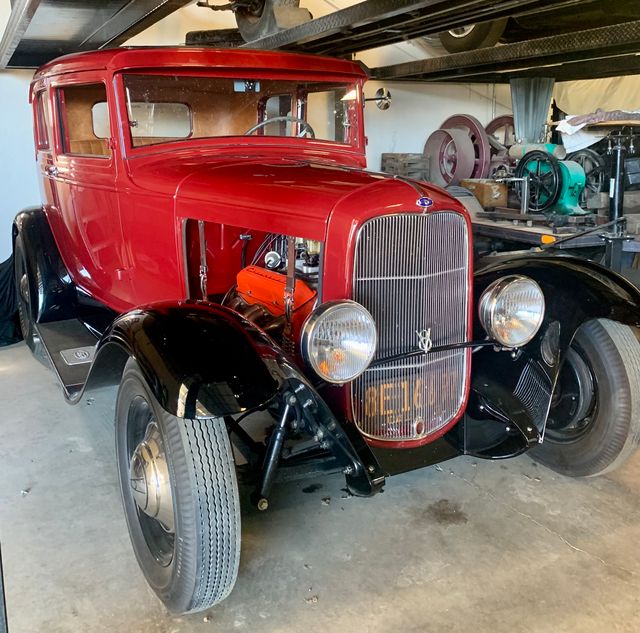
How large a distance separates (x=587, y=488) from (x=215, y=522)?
1.76 metres

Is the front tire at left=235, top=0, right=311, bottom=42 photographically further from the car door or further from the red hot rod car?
the red hot rod car

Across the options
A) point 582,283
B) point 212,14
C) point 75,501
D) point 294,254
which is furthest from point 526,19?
point 75,501

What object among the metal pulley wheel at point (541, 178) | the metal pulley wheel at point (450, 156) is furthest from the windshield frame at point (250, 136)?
the metal pulley wheel at point (450, 156)

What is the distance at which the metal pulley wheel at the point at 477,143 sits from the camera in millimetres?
7324

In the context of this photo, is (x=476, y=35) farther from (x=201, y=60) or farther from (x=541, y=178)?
(x=201, y=60)

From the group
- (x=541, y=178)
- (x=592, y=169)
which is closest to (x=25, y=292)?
(x=541, y=178)

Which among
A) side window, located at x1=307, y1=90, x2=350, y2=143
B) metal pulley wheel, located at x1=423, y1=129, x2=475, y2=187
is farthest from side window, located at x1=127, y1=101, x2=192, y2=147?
metal pulley wheel, located at x1=423, y1=129, x2=475, y2=187

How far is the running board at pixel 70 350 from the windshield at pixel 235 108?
1126 mm

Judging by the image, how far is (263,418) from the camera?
11.4ft

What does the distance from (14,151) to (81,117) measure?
2.55 m

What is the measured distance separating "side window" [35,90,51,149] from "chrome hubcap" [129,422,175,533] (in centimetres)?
Answer: 236

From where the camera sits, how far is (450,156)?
7.32 meters

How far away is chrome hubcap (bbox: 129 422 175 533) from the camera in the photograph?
6.60 feet

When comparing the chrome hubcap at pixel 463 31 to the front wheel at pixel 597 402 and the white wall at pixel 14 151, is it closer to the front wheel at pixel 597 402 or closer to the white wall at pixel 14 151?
the white wall at pixel 14 151
